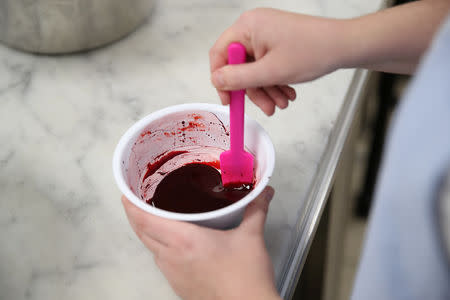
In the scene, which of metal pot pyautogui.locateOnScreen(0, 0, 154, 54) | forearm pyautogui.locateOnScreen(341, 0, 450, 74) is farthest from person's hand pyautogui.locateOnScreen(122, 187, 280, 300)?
metal pot pyautogui.locateOnScreen(0, 0, 154, 54)

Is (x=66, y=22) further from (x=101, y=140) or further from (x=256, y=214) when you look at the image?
(x=256, y=214)

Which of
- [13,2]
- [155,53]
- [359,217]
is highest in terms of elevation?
[13,2]

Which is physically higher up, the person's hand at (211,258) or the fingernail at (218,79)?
the fingernail at (218,79)

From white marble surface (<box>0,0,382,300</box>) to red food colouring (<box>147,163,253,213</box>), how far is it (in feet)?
0.23

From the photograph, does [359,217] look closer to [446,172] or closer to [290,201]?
[290,201]

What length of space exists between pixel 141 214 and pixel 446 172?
0.28m

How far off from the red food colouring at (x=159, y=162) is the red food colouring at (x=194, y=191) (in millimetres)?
20

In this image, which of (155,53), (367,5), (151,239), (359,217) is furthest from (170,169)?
(359,217)

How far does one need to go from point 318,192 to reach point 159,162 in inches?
8.4

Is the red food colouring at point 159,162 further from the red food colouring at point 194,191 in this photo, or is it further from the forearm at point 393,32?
the forearm at point 393,32

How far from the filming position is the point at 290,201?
585mm

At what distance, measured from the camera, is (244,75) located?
0.45 meters

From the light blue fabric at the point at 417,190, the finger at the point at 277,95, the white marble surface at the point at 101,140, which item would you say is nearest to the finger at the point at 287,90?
the finger at the point at 277,95

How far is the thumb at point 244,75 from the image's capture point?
0.45m
